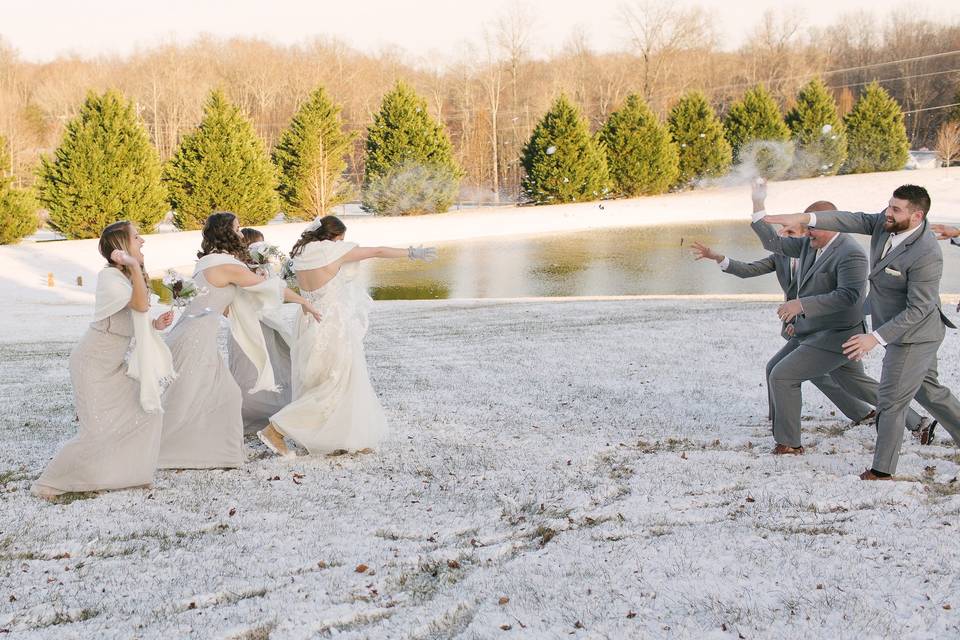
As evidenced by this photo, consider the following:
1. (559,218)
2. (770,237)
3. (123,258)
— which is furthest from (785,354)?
(559,218)

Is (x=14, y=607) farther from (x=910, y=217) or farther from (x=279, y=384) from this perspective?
(x=910, y=217)

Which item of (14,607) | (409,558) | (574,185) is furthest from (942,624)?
(574,185)

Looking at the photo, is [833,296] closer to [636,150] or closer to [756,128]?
[636,150]

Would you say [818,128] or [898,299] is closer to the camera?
[898,299]

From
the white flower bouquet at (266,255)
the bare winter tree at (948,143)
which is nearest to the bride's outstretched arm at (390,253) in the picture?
the white flower bouquet at (266,255)

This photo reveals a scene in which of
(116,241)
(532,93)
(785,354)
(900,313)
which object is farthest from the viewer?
(532,93)

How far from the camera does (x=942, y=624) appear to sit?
4012 millimetres

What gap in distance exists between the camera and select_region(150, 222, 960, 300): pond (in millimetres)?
23062

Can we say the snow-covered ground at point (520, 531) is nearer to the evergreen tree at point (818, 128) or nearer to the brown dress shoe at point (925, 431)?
the brown dress shoe at point (925, 431)

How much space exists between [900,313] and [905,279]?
0.25m

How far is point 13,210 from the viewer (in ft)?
112

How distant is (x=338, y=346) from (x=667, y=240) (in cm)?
2911

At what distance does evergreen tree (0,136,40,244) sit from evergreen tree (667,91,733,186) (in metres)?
34.3

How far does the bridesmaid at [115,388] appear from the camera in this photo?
6.22 metres
